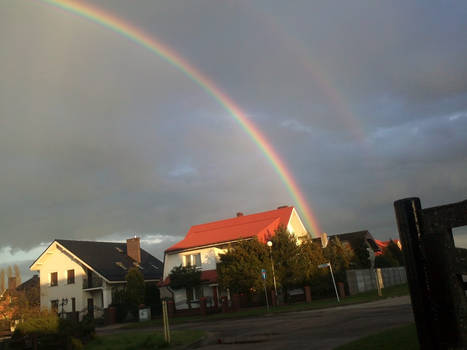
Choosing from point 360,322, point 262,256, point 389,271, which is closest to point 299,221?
point 389,271

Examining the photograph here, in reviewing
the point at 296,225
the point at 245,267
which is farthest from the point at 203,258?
the point at 296,225

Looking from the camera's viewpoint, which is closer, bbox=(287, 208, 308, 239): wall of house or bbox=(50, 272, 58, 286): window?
bbox=(287, 208, 308, 239): wall of house

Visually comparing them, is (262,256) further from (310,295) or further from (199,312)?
(199,312)

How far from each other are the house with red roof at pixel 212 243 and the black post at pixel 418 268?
3343 cm

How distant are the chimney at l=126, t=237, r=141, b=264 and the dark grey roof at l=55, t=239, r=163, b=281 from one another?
54 cm

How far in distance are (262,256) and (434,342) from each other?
1193 inches

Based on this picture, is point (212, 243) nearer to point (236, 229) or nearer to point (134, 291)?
point (236, 229)

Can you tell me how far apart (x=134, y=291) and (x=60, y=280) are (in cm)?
1328

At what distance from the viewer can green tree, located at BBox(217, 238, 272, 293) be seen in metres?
32.4

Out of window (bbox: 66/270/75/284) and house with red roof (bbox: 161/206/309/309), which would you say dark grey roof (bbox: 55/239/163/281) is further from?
house with red roof (bbox: 161/206/309/309)

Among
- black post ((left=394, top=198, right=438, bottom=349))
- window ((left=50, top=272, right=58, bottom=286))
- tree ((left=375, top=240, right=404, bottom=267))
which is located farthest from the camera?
window ((left=50, top=272, right=58, bottom=286))

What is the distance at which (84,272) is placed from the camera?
158 ft

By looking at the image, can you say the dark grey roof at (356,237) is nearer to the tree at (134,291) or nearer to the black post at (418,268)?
the tree at (134,291)

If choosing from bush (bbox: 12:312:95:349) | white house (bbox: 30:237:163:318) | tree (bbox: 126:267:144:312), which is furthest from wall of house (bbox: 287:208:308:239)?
bush (bbox: 12:312:95:349)
